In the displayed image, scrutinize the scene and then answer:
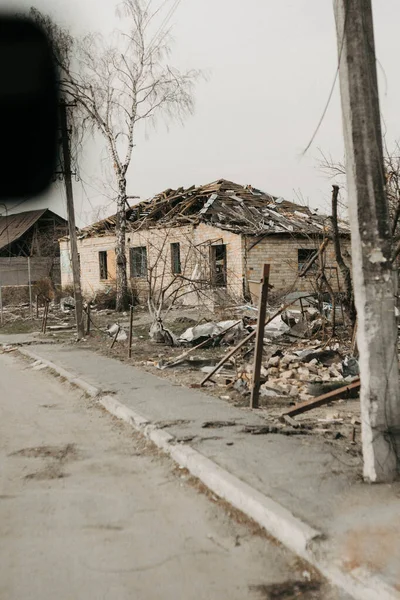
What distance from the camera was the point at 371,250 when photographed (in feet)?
16.1

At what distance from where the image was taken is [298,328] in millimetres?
14531

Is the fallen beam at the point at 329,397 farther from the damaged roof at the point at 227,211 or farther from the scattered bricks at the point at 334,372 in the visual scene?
the damaged roof at the point at 227,211

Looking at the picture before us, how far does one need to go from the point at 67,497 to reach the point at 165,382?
554 centimetres

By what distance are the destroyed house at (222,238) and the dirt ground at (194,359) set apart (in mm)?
2713

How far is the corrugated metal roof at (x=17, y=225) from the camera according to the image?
167 feet

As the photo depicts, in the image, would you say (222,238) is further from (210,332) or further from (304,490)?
(304,490)

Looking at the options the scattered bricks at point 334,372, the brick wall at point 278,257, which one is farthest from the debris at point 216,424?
the brick wall at point 278,257

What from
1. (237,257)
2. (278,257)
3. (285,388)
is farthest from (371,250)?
(278,257)

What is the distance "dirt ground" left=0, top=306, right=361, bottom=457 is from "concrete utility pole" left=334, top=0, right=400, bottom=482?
90 centimetres

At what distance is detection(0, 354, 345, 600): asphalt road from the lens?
3551 mm

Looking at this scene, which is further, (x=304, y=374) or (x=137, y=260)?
(x=137, y=260)

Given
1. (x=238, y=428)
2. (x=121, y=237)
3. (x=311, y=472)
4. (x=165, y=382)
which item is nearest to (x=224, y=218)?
(x=121, y=237)

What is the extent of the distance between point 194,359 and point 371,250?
8.21 m

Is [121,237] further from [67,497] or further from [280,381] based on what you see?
[67,497]
